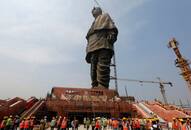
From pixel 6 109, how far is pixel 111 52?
3450 centimetres

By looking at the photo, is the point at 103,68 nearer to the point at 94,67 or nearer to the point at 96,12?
the point at 94,67

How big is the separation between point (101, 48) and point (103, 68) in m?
4.80

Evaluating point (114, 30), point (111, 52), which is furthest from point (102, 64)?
point (114, 30)

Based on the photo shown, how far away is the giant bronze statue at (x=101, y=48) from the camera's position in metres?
54.3

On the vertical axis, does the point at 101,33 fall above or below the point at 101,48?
above

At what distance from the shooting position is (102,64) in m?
54.5

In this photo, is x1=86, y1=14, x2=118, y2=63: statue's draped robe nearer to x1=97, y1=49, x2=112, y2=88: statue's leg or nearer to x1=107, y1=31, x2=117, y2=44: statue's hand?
x1=107, y1=31, x2=117, y2=44: statue's hand

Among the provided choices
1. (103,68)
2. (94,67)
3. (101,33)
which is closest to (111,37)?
(101,33)

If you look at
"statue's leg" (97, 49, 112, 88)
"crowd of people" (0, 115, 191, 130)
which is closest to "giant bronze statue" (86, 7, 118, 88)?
"statue's leg" (97, 49, 112, 88)

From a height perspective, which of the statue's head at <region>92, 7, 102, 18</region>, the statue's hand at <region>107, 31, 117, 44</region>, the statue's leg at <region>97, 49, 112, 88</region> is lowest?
the statue's leg at <region>97, 49, 112, 88</region>

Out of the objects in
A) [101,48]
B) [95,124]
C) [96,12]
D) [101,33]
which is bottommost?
[95,124]

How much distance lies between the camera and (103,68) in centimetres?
5425

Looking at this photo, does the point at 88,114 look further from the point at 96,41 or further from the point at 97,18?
the point at 97,18

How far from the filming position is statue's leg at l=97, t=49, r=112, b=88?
175 feet
